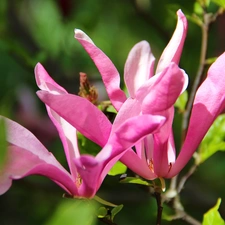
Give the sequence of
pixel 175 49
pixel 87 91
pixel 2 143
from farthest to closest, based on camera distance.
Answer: pixel 87 91 → pixel 175 49 → pixel 2 143

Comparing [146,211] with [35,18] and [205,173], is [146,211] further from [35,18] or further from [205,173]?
[35,18]

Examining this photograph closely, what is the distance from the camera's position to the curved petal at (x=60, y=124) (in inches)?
38.2

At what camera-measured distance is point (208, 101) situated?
959 millimetres

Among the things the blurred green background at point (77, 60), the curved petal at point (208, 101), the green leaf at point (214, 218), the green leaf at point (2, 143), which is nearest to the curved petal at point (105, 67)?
the curved petal at point (208, 101)

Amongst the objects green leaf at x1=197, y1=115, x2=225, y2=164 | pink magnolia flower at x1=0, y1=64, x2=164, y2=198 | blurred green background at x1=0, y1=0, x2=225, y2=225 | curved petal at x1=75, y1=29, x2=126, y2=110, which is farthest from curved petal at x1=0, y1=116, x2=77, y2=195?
blurred green background at x1=0, y1=0, x2=225, y2=225

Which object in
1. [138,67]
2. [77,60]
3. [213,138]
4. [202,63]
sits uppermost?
[138,67]

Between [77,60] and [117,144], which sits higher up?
[117,144]

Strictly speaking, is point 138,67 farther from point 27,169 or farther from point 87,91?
point 27,169

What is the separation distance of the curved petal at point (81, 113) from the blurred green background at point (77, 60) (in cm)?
86

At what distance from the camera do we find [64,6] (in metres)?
1.99

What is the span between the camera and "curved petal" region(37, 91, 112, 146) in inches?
34.6

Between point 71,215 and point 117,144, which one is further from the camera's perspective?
point 117,144

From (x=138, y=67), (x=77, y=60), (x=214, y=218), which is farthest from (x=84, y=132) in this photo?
(x=77, y=60)

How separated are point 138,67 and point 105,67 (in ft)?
0.26
